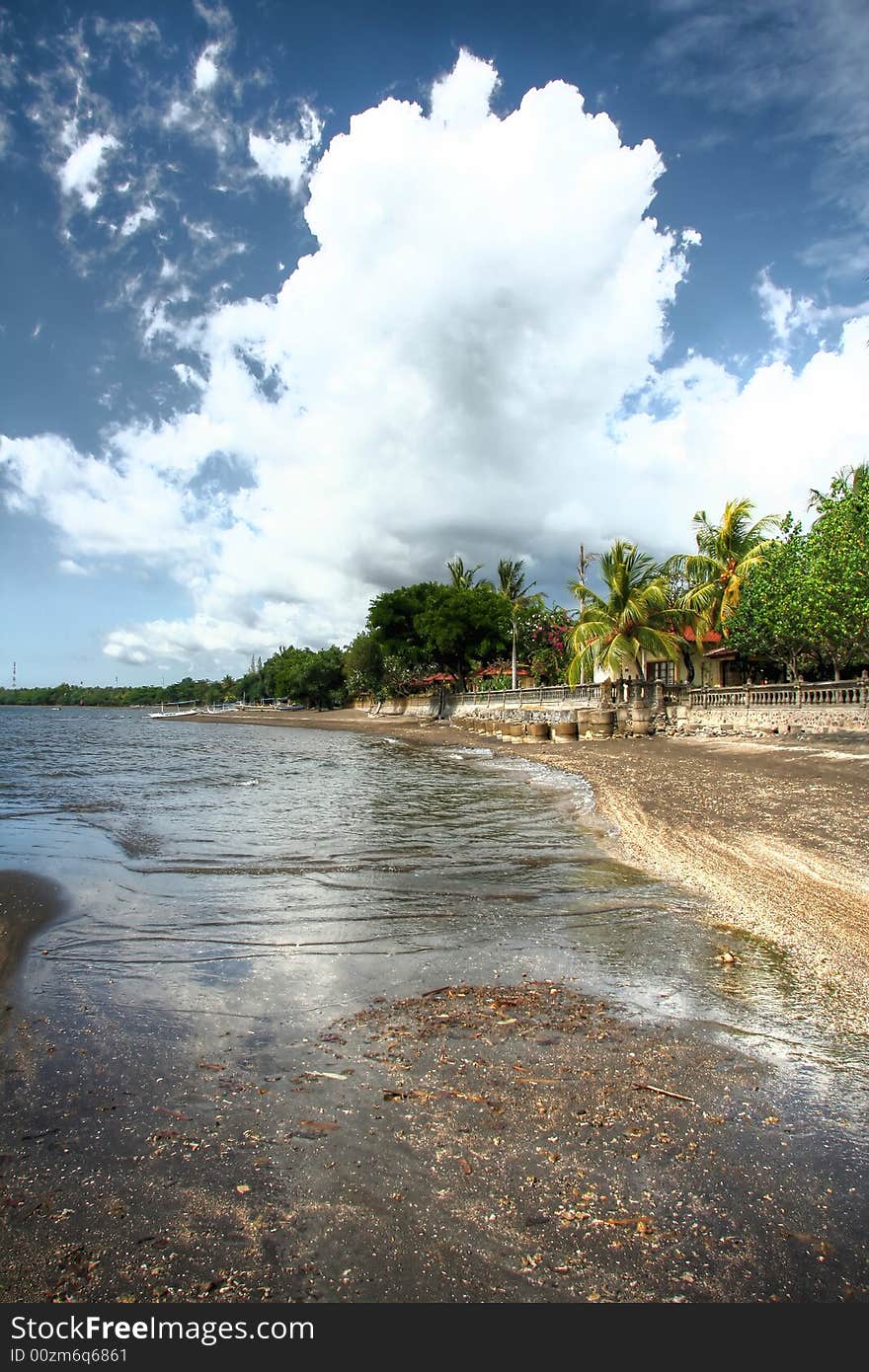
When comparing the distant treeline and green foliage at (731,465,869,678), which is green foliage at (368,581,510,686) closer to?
the distant treeline

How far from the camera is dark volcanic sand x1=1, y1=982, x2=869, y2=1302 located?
222 cm

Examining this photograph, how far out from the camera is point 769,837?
960cm

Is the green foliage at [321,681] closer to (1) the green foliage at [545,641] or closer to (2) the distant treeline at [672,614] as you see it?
(2) the distant treeline at [672,614]

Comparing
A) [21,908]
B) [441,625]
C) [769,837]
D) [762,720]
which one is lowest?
[21,908]

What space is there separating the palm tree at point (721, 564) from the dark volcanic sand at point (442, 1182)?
39606mm

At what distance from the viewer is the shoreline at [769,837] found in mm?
5598

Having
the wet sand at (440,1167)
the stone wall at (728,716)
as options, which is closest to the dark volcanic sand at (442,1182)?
the wet sand at (440,1167)

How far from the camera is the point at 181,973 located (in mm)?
5191

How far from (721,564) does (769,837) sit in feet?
127

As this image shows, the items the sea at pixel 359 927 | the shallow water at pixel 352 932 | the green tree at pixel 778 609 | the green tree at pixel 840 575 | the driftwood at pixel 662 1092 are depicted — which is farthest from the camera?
the green tree at pixel 778 609

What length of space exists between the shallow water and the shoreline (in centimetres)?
29

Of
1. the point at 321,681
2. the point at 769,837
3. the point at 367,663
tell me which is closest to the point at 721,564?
the point at 769,837

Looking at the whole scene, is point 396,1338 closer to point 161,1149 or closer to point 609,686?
point 161,1149

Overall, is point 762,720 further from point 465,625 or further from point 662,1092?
point 465,625
